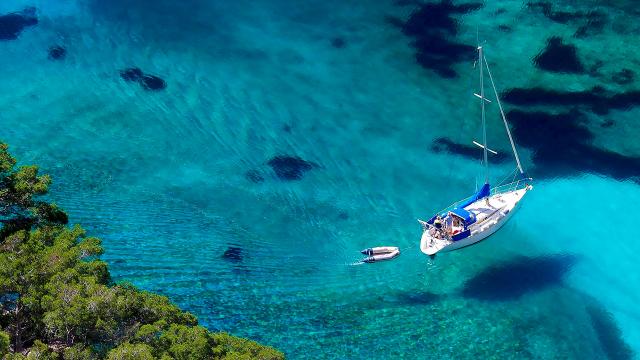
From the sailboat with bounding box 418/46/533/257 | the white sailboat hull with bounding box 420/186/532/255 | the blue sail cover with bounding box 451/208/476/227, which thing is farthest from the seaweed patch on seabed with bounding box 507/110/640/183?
the blue sail cover with bounding box 451/208/476/227

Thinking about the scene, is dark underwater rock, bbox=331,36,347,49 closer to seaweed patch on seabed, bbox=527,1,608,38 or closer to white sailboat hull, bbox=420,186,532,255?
seaweed patch on seabed, bbox=527,1,608,38

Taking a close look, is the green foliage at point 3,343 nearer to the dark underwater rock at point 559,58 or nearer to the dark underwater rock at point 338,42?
the dark underwater rock at point 338,42

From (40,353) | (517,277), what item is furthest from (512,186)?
(40,353)

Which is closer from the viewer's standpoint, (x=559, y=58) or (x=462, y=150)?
(x=462, y=150)

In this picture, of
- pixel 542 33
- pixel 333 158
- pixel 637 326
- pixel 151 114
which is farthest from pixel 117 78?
pixel 637 326

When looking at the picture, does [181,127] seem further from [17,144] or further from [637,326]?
[637,326]

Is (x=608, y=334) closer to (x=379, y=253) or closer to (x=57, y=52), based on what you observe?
(x=379, y=253)

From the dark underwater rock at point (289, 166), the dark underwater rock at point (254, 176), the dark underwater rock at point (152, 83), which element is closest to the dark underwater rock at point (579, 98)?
the dark underwater rock at point (289, 166)
